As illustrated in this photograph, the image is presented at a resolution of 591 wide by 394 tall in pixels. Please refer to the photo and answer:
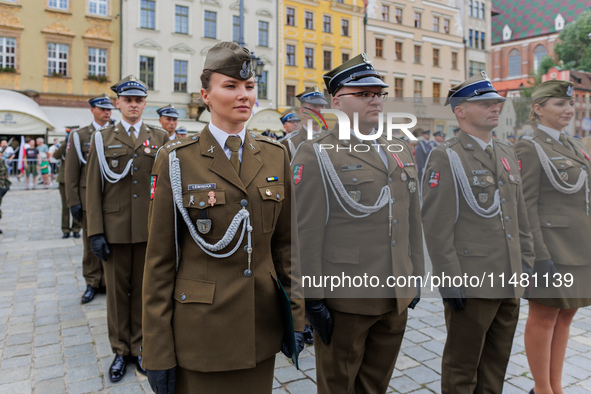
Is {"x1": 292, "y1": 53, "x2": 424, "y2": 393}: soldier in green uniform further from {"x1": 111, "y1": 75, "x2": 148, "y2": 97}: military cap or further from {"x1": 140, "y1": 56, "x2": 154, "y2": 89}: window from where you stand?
{"x1": 140, "y1": 56, "x2": 154, "y2": 89}: window

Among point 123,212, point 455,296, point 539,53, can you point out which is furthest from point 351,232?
point 539,53

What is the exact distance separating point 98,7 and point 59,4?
208cm

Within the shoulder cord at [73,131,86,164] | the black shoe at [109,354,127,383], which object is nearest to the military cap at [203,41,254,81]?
the black shoe at [109,354,127,383]

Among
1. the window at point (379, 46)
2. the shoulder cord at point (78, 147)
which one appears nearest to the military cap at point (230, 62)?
the shoulder cord at point (78, 147)

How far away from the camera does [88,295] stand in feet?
18.8

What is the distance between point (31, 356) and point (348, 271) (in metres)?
3.32

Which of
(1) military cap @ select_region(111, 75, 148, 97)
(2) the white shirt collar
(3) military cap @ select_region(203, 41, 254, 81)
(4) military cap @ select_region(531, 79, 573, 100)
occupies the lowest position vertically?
(2) the white shirt collar

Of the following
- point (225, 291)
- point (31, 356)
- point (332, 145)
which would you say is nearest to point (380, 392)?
point (225, 291)

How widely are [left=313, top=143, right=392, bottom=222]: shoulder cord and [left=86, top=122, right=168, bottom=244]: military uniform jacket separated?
211cm

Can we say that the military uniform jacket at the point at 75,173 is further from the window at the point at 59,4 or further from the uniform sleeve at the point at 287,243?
the window at the point at 59,4

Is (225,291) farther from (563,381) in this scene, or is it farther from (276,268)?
(563,381)

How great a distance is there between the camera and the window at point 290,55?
32688 mm

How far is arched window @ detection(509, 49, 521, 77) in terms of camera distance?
51.1m

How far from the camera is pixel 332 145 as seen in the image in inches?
103
